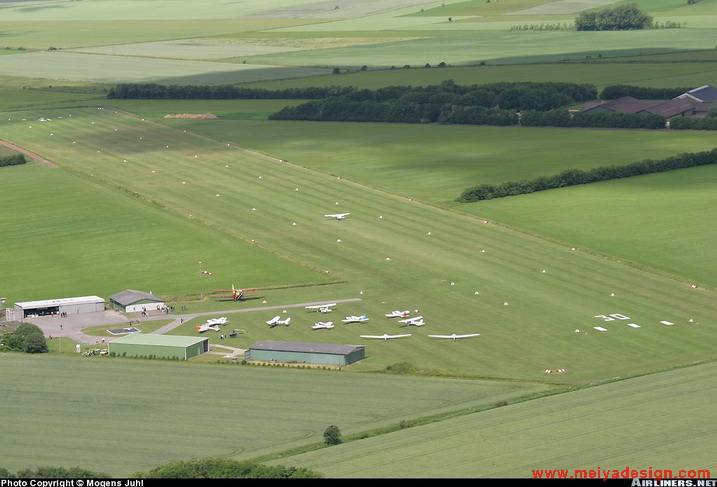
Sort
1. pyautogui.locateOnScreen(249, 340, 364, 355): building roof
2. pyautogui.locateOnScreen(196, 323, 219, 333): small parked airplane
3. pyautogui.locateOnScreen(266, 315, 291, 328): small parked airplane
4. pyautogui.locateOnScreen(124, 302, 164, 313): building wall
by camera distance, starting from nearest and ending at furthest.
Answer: pyautogui.locateOnScreen(249, 340, 364, 355): building roof, pyautogui.locateOnScreen(196, 323, 219, 333): small parked airplane, pyautogui.locateOnScreen(266, 315, 291, 328): small parked airplane, pyautogui.locateOnScreen(124, 302, 164, 313): building wall

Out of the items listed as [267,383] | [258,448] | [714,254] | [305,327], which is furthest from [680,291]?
[258,448]

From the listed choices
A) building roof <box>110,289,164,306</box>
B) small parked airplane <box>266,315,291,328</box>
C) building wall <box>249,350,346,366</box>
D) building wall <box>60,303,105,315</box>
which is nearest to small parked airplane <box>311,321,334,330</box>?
small parked airplane <box>266,315,291,328</box>

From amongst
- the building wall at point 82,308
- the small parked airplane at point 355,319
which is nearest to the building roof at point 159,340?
the building wall at point 82,308

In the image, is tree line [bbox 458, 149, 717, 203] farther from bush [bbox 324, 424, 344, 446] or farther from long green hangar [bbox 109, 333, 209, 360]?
bush [bbox 324, 424, 344, 446]

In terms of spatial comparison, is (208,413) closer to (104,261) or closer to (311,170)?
(104,261)

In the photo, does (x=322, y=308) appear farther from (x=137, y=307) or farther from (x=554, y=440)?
(x=554, y=440)

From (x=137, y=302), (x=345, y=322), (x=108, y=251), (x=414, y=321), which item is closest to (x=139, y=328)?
(x=137, y=302)

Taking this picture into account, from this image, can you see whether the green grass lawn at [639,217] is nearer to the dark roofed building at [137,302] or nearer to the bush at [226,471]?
the dark roofed building at [137,302]
